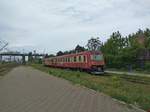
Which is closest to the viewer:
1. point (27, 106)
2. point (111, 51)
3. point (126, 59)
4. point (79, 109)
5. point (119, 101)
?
point (79, 109)

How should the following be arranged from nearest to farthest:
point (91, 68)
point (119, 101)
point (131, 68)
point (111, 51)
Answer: point (119, 101) → point (91, 68) → point (131, 68) → point (111, 51)

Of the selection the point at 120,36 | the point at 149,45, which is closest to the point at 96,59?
the point at 149,45

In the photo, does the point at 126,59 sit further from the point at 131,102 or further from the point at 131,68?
the point at 131,102

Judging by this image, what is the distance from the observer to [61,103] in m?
12.2

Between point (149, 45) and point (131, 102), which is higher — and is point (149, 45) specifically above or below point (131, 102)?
above

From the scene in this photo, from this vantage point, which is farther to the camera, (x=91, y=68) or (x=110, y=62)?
(x=110, y=62)

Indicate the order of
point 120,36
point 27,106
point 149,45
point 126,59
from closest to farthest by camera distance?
point 27,106, point 126,59, point 149,45, point 120,36

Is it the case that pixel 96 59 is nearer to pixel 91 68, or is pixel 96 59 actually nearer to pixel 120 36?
pixel 91 68

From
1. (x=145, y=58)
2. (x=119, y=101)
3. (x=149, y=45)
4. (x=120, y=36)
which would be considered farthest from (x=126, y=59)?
(x=119, y=101)

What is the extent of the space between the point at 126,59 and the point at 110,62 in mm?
3787

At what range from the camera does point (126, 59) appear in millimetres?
55188

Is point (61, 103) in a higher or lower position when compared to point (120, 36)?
lower

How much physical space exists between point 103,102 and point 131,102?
101 centimetres

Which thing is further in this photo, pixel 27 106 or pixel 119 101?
pixel 119 101
